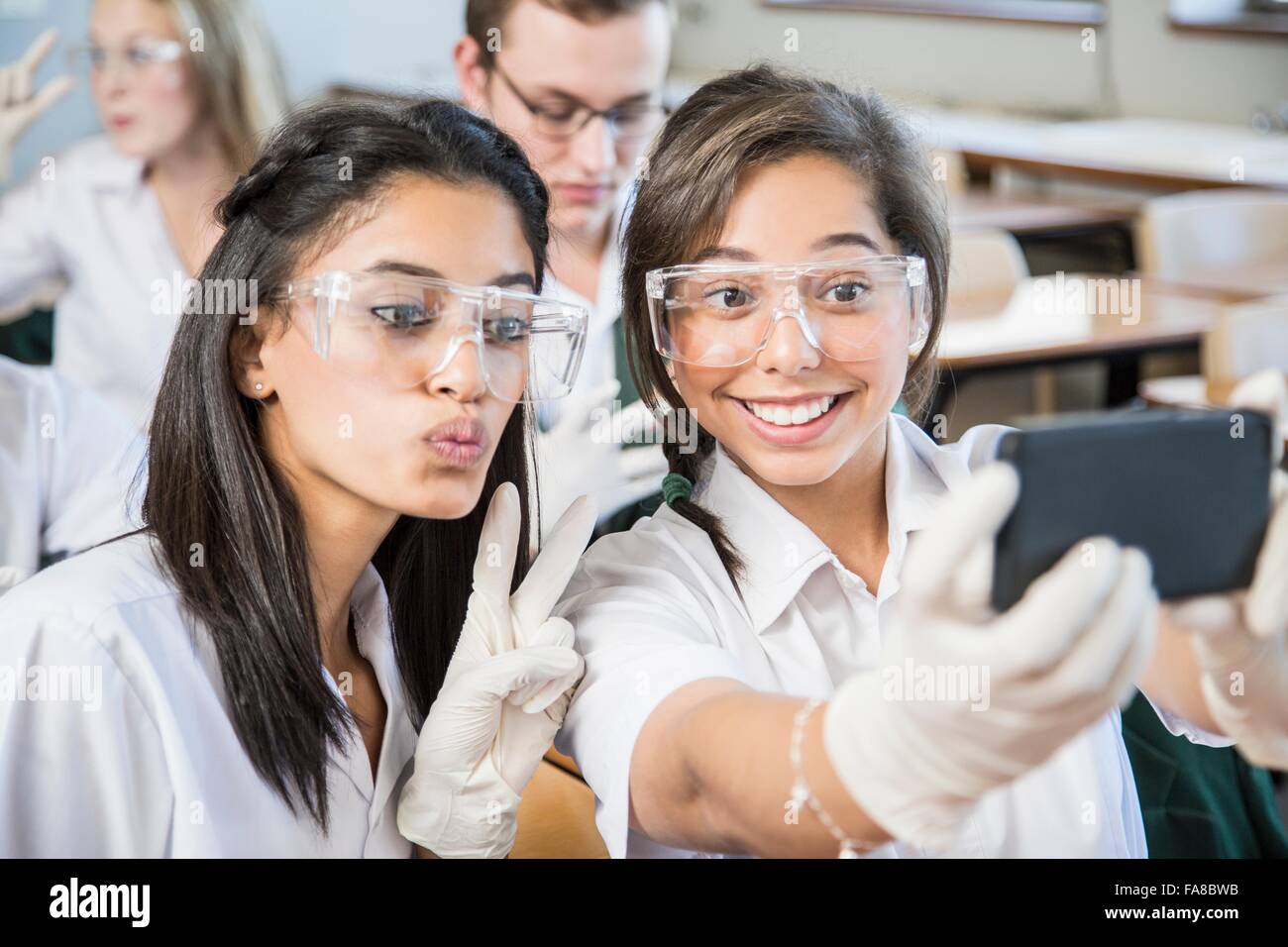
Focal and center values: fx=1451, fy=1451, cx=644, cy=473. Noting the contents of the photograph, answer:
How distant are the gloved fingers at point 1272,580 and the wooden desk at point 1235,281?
2930mm

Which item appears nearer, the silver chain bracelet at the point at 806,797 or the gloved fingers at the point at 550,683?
the silver chain bracelet at the point at 806,797

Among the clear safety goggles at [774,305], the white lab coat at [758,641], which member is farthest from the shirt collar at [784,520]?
the clear safety goggles at [774,305]

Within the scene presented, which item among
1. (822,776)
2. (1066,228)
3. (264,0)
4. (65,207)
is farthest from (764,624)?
(264,0)

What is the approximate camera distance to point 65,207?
313cm

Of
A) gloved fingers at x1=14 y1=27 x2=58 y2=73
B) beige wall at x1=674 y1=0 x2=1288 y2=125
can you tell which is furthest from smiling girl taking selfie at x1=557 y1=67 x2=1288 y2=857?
beige wall at x1=674 y1=0 x2=1288 y2=125

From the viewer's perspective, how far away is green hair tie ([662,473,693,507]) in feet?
4.37

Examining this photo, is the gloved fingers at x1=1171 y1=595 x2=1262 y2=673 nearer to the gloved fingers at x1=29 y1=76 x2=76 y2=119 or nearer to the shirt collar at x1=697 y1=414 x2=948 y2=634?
the shirt collar at x1=697 y1=414 x2=948 y2=634

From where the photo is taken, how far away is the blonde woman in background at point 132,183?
10.2 feet

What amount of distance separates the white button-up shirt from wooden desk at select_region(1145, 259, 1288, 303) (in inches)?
97.9

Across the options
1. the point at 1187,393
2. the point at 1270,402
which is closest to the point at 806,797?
the point at 1270,402

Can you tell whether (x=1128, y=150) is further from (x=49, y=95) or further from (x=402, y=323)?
(x=402, y=323)

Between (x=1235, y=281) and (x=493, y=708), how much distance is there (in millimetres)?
3216

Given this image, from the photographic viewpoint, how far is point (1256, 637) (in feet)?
3.05

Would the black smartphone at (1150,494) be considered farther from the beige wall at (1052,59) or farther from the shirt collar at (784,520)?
the beige wall at (1052,59)
